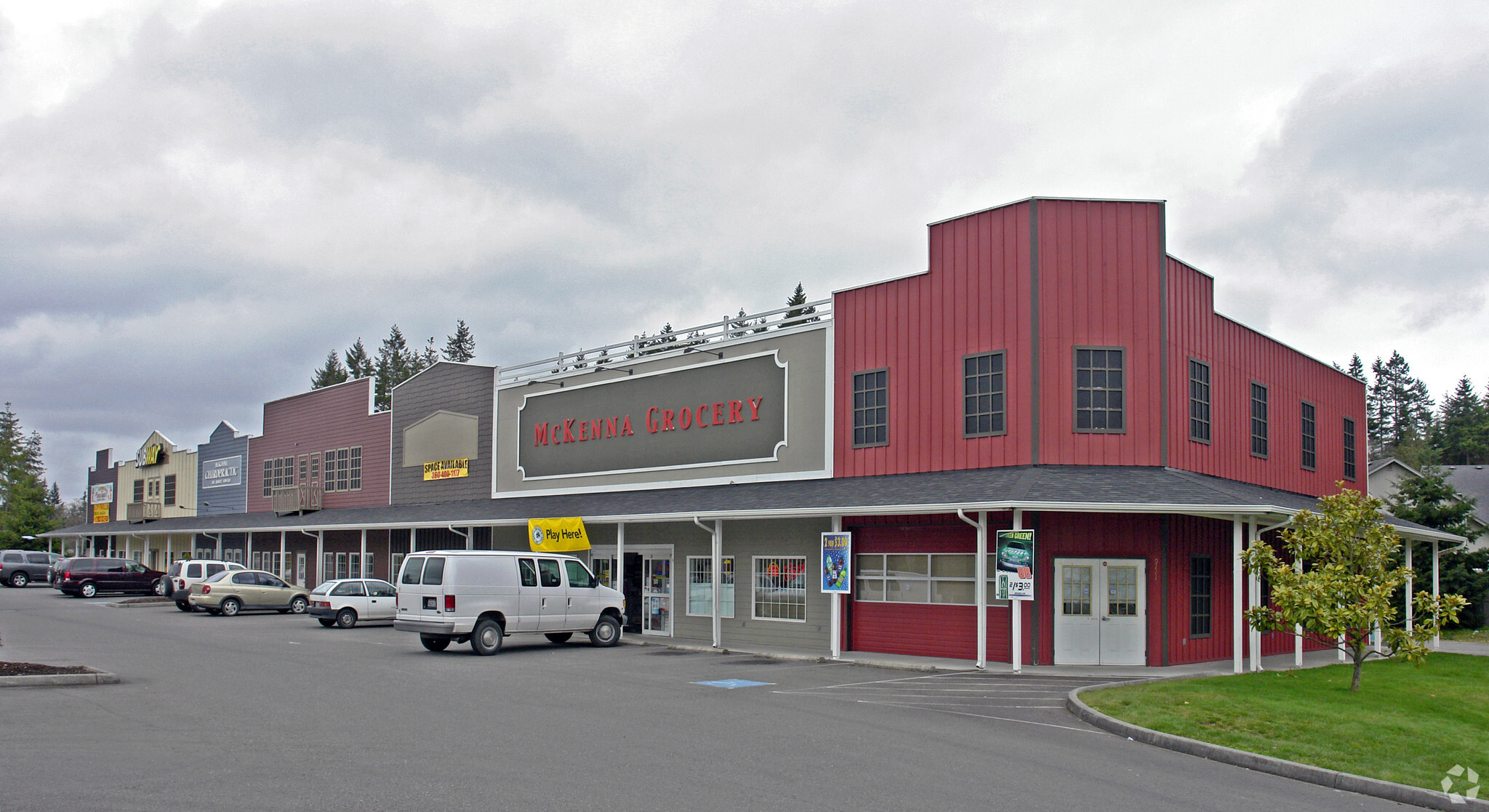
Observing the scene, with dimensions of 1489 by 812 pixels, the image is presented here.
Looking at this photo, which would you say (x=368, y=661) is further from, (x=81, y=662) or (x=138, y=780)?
(x=138, y=780)

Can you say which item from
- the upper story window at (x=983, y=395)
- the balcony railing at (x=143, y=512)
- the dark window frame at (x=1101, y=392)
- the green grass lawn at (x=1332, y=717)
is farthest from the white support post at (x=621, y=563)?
the balcony railing at (x=143, y=512)

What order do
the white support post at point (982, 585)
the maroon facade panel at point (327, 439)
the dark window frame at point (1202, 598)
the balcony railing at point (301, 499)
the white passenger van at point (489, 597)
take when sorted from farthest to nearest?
the balcony railing at point (301, 499)
the maroon facade panel at point (327, 439)
the white passenger van at point (489, 597)
the dark window frame at point (1202, 598)
the white support post at point (982, 585)

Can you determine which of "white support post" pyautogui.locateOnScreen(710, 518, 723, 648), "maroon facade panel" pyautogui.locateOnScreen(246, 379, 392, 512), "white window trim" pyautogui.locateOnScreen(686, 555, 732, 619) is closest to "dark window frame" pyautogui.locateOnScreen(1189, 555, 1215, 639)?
"white window trim" pyautogui.locateOnScreen(686, 555, 732, 619)

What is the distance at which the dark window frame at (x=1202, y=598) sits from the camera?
20.5 meters

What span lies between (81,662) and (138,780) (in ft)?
36.4

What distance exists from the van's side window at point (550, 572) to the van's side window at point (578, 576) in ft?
0.83

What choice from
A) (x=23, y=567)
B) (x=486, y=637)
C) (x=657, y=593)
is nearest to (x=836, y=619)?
(x=486, y=637)

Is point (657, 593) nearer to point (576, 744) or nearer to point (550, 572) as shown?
point (550, 572)

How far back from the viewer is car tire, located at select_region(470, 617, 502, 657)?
21000 mm

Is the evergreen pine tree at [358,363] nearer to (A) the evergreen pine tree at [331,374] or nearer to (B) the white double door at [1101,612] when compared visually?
(A) the evergreen pine tree at [331,374]

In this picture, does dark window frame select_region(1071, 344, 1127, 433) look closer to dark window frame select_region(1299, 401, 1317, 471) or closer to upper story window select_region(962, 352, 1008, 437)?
upper story window select_region(962, 352, 1008, 437)

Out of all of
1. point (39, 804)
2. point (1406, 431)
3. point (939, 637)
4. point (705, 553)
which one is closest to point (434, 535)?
point (705, 553)

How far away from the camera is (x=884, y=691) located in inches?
635

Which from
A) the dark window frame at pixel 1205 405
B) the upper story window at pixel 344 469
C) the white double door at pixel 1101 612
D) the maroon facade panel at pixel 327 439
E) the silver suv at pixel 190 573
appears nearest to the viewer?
the white double door at pixel 1101 612
